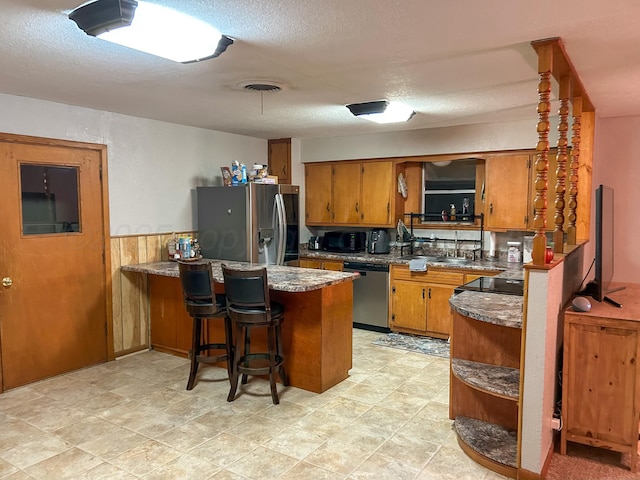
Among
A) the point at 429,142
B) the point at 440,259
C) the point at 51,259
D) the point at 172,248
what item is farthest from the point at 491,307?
the point at 51,259

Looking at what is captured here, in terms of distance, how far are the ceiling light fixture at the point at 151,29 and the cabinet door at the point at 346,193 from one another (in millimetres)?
3436

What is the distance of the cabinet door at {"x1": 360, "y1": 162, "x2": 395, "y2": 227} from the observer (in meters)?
5.53

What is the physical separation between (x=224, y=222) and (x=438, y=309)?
2420 millimetres

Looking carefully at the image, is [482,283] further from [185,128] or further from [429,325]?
[185,128]

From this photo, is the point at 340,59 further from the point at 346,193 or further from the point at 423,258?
the point at 346,193

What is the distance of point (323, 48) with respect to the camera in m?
2.48

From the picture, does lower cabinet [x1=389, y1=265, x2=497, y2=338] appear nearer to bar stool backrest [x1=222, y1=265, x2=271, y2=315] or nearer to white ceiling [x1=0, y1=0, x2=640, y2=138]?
white ceiling [x1=0, y1=0, x2=640, y2=138]

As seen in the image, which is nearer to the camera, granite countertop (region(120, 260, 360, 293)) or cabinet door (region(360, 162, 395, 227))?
granite countertop (region(120, 260, 360, 293))

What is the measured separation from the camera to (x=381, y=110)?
3.83 m

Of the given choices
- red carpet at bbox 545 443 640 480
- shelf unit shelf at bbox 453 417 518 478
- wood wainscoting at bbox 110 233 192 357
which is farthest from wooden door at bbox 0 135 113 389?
red carpet at bbox 545 443 640 480

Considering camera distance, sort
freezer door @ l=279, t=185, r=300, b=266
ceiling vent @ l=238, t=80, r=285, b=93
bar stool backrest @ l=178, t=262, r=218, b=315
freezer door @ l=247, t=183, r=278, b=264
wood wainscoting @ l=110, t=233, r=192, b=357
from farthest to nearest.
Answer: freezer door @ l=279, t=185, r=300, b=266, freezer door @ l=247, t=183, r=278, b=264, wood wainscoting @ l=110, t=233, r=192, b=357, bar stool backrest @ l=178, t=262, r=218, b=315, ceiling vent @ l=238, t=80, r=285, b=93

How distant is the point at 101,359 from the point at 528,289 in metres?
3.75

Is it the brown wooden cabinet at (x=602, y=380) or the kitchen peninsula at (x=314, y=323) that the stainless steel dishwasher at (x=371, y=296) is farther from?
the brown wooden cabinet at (x=602, y=380)

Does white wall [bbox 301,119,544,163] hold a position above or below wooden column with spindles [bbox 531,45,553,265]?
above
